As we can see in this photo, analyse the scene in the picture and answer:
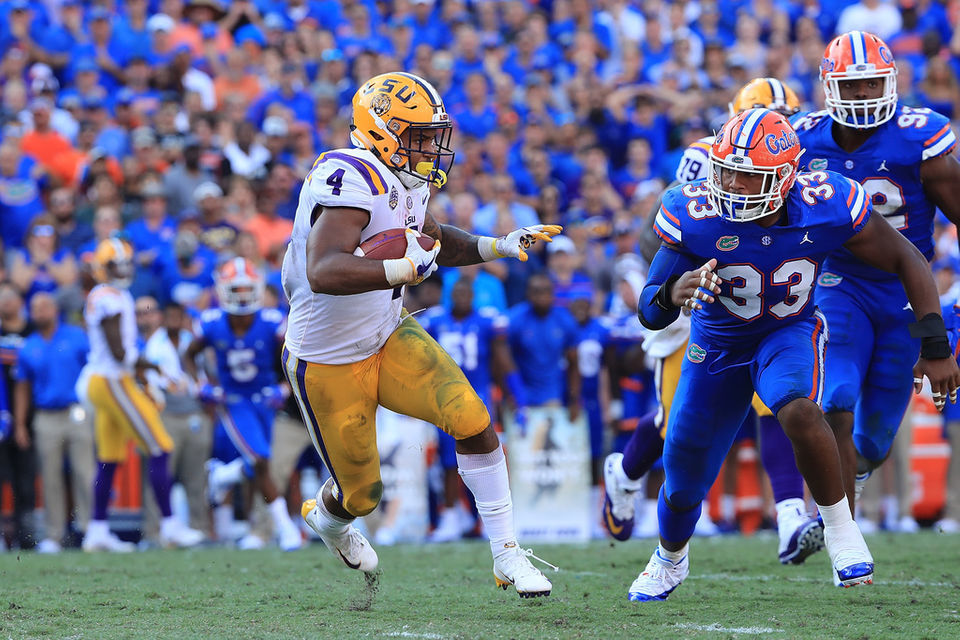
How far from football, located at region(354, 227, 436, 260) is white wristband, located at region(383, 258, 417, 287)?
26cm

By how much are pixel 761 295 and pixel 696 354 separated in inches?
14.0

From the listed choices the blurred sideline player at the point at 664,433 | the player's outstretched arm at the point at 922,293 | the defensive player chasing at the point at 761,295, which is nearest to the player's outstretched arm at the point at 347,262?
the defensive player chasing at the point at 761,295

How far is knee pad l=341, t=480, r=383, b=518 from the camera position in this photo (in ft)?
16.8

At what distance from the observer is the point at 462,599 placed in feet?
17.5

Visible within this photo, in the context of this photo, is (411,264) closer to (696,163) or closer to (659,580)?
(659,580)

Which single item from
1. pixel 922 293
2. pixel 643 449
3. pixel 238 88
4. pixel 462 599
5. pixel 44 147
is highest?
pixel 238 88

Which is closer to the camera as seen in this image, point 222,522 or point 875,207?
point 875,207

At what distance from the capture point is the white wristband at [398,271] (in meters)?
4.41

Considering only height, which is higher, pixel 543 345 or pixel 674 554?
pixel 543 345

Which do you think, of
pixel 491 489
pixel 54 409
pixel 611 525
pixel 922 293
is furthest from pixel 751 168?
pixel 54 409

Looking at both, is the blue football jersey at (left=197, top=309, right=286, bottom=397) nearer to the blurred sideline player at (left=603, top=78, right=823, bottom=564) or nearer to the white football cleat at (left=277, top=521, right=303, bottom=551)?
the white football cleat at (left=277, top=521, right=303, bottom=551)

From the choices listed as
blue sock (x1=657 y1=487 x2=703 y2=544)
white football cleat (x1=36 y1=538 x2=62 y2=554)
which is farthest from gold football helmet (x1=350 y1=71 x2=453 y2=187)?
white football cleat (x1=36 y1=538 x2=62 y2=554)

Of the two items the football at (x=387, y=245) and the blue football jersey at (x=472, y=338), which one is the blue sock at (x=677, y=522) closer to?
the football at (x=387, y=245)

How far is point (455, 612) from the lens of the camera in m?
4.93
